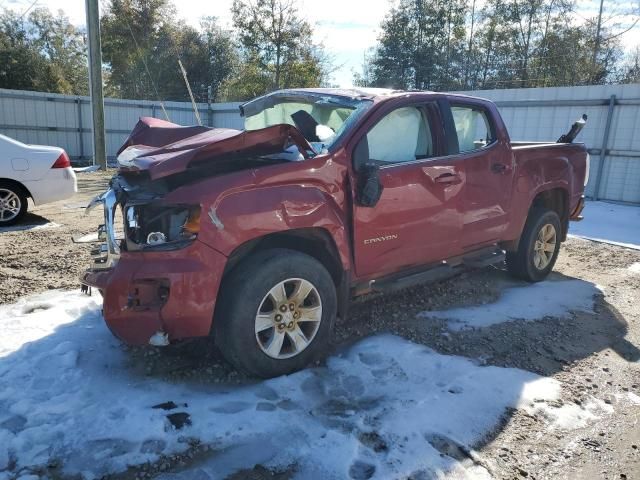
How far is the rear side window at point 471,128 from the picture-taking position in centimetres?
466

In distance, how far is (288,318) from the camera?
345cm

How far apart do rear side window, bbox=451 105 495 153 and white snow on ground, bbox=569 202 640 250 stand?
410cm

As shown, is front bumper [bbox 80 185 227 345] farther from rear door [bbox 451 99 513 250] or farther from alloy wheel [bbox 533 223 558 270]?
alloy wheel [bbox 533 223 558 270]

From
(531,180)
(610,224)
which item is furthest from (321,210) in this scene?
(610,224)

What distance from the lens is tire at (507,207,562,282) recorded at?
557 centimetres

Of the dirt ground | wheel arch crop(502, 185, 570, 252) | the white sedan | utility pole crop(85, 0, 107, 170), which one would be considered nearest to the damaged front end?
the dirt ground

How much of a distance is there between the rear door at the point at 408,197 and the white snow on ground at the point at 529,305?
0.58 m

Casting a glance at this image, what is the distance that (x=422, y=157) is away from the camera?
4.30 m

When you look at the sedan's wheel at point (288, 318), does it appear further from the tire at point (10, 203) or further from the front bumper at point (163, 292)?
the tire at point (10, 203)

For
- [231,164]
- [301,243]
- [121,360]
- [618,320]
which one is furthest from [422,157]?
[121,360]

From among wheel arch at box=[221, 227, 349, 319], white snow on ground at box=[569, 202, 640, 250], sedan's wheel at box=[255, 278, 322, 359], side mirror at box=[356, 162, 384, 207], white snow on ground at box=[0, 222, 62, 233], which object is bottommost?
white snow on ground at box=[0, 222, 62, 233]

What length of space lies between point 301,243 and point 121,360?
151cm

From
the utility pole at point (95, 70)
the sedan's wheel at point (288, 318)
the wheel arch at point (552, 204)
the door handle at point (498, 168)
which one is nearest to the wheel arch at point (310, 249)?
the sedan's wheel at point (288, 318)

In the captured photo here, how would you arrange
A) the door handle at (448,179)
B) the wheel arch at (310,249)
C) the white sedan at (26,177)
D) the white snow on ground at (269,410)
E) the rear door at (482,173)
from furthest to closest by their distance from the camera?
the white sedan at (26,177), the rear door at (482,173), the door handle at (448,179), the wheel arch at (310,249), the white snow on ground at (269,410)
